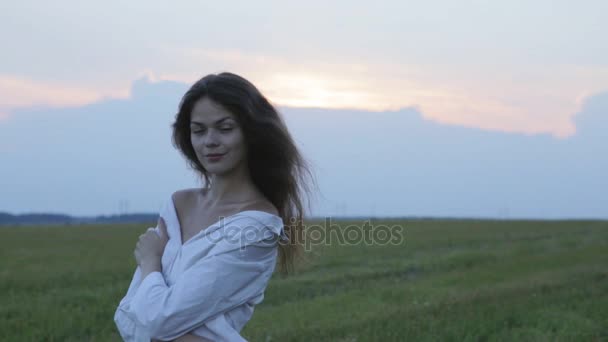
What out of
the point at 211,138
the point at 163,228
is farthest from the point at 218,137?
the point at 163,228

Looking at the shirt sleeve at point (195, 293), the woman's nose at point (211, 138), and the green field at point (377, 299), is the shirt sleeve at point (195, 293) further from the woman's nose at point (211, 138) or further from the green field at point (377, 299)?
the green field at point (377, 299)

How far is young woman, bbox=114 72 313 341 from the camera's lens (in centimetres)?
197

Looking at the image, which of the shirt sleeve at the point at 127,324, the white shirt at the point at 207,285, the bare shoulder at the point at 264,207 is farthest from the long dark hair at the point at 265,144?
the shirt sleeve at the point at 127,324

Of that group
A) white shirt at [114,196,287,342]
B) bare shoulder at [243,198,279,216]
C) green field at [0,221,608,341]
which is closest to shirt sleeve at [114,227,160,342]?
white shirt at [114,196,287,342]

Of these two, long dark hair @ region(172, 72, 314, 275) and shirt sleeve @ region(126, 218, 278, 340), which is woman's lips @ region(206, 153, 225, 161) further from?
shirt sleeve @ region(126, 218, 278, 340)

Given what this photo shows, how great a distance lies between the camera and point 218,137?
2.19 meters

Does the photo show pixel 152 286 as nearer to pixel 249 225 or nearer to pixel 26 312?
pixel 249 225

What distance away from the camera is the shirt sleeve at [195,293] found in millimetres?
1941

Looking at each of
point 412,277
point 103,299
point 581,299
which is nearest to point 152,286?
point 581,299

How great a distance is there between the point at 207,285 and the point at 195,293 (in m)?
0.04

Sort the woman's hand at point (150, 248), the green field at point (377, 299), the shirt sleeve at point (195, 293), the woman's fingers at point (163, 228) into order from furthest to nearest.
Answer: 1. the green field at point (377, 299)
2. the woman's fingers at point (163, 228)
3. the woman's hand at point (150, 248)
4. the shirt sleeve at point (195, 293)

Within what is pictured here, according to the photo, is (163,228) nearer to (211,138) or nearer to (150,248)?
(150,248)

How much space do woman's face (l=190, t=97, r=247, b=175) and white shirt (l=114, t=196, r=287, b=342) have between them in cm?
21

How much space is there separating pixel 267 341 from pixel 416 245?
17433 millimetres
